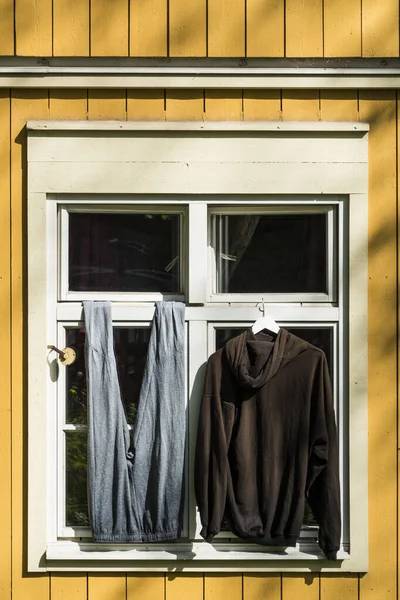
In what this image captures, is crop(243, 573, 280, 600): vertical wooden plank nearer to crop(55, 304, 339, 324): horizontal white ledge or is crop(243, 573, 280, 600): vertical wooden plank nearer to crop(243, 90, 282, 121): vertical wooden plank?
crop(55, 304, 339, 324): horizontal white ledge

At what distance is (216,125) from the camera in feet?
10.6

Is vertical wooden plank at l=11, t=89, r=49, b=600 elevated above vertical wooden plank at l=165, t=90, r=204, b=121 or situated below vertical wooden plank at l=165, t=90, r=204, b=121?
below

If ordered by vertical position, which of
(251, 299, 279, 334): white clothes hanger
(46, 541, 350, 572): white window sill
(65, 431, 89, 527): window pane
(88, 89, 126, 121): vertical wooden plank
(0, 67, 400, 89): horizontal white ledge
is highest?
(0, 67, 400, 89): horizontal white ledge

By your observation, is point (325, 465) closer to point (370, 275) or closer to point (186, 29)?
point (370, 275)

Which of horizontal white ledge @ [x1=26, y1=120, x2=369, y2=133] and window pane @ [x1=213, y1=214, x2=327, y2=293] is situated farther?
window pane @ [x1=213, y1=214, x2=327, y2=293]

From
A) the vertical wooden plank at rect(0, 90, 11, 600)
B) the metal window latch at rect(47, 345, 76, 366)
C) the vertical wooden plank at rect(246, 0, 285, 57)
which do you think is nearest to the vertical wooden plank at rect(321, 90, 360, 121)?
the vertical wooden plank at rect(246, 0, 285, 57)

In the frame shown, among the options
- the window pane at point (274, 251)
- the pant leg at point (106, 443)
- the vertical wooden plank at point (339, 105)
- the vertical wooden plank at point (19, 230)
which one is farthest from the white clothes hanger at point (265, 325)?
the vertical wooden plank at point (19, 230)

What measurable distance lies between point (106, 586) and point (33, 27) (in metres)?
2.46

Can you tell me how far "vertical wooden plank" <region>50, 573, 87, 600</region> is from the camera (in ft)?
10.8

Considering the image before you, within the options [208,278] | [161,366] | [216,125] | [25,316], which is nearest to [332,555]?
[161,366]

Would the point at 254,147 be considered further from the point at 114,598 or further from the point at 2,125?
the point at 114,598

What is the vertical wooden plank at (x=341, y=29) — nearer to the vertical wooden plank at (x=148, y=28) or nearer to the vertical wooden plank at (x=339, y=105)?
the vertical wooden plank at (x=339, y=105)

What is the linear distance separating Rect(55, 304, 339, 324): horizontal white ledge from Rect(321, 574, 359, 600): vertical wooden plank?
113 cm

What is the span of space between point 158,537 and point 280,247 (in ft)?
4.51
